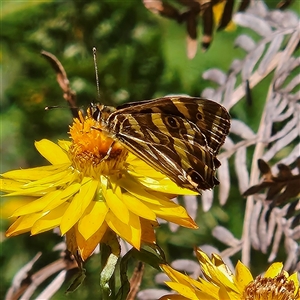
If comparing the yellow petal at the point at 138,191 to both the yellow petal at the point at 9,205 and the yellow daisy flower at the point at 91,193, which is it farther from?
the yellow petal at the point at 9,205

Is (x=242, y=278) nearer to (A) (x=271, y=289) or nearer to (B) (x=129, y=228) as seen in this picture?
(A) (x=271, y=289)

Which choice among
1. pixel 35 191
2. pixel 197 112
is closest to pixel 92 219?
pixel 35 191

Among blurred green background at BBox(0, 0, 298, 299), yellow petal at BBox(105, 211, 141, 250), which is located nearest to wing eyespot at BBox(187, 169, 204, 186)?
yellow petal at BBox(105, 211, 141, 250)

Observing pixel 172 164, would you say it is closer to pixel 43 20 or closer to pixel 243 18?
pixel 243 18

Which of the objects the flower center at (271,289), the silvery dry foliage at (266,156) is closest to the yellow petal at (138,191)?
the flower center at (271,289)

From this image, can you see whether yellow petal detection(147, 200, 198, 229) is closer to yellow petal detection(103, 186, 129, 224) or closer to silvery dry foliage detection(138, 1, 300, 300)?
yellow petal detection(103, 186, 129, 224)

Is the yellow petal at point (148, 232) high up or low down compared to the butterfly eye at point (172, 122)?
down
